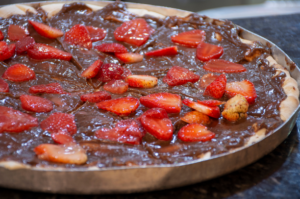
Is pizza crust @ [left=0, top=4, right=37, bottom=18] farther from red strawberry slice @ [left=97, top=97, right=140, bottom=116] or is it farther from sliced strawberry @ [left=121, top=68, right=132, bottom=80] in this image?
red strawberry slice @ [left=97, top=97, right=140, bottom=116]

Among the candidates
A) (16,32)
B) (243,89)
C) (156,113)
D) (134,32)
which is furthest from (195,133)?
(16,32)

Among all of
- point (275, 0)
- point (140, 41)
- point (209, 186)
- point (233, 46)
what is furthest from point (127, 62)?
point (275, 0)

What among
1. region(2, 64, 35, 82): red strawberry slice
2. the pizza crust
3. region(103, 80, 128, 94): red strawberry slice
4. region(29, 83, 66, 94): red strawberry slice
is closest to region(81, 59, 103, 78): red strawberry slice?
region(103, 80, 128, 94): red strawberry slice

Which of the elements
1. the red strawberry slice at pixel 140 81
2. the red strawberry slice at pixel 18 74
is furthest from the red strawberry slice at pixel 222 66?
the red strawberry slice at pixel 18 74

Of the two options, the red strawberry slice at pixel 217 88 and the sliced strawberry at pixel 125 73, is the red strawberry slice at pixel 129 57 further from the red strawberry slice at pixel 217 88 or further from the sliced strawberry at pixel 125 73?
the red strawberry slice at pixel 217 88

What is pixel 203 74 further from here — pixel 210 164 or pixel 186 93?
pixel 210 164

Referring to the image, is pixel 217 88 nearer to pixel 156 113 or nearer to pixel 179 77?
pixel 179 77
